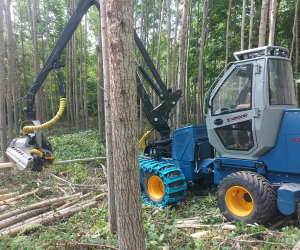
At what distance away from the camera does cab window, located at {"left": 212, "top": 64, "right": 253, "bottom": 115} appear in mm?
4523

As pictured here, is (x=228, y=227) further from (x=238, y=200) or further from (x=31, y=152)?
(x=31, y=152)

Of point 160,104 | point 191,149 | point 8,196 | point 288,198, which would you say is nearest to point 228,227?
point 288,198

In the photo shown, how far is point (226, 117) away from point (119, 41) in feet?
9.56

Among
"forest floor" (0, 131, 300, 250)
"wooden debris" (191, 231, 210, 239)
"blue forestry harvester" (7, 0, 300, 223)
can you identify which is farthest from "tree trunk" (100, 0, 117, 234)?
"wooden debris" (191, 231, 210, 239)

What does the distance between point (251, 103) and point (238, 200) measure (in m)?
1.77

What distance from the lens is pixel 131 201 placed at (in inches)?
110

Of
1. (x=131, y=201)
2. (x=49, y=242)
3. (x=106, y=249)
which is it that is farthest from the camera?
(x=49, y=242)

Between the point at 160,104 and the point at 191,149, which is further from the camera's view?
the point at 160,104

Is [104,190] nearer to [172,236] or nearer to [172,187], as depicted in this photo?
[172,187]

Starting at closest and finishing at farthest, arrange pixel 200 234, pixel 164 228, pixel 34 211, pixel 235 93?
pixel 200 234 → pixel 164 228 → pixel 235 93 → pixel 34 211

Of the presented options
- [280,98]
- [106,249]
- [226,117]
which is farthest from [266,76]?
[106,249]

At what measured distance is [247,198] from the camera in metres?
4.63

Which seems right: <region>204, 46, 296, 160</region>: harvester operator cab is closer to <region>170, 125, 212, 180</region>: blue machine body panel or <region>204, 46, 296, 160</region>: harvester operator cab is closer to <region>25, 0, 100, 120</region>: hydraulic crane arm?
<region>170, 125, 212, 180</region>: blue machine body panel

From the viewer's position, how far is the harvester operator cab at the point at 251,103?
14.1ft
